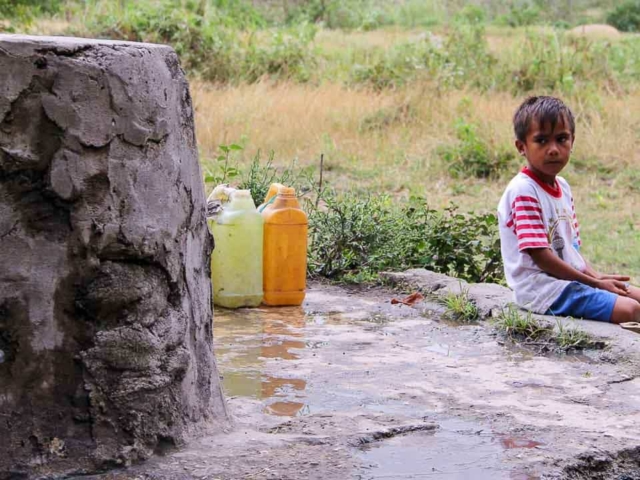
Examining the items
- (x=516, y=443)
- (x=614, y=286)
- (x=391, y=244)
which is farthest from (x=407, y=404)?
(x=391, y=244)

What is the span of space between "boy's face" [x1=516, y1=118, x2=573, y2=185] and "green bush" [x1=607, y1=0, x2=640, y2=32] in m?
18.1

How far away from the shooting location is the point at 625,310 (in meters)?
3.81

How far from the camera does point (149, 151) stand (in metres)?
2.37

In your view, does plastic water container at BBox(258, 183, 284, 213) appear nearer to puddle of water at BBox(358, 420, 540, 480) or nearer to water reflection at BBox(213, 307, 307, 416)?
water reflection at BBox(213, 307, 307, 416)

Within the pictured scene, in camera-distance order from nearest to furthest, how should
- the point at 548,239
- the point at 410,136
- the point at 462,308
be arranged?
the point at 548,239, the point at 462,308, the point at 410,136

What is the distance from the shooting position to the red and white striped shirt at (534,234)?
390cm

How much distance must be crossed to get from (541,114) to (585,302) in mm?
754

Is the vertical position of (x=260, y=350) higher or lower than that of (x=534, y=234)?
lower

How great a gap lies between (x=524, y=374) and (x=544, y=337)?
46cm

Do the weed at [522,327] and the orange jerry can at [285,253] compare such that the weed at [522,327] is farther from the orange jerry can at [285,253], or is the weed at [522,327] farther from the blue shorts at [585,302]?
the orange jerry can at [285,253]

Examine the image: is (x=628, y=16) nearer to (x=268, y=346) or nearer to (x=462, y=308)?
(x=462, y=308)

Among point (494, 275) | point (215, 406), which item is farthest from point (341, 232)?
point (215, 406)

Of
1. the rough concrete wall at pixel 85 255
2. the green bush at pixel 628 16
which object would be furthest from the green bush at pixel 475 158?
the green bush at pixel 628 16

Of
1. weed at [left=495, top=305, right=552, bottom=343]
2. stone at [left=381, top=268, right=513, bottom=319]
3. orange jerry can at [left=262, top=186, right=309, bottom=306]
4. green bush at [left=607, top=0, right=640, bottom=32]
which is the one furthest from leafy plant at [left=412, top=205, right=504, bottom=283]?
green bush at [left=607, top=0, right=640, bottom=32]
